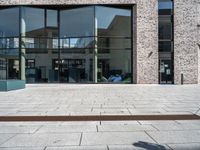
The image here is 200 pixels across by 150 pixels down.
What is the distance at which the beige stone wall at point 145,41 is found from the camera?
23.4m

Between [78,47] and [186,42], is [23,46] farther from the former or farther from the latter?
[186,42]

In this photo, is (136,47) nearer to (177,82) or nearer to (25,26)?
(177,82)

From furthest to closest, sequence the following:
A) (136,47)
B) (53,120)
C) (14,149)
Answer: (136,47), (53,120), (14,149)

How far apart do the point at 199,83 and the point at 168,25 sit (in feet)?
18.8

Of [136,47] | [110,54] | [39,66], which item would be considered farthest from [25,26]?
[136,47]

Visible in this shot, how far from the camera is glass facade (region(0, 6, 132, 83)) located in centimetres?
2388

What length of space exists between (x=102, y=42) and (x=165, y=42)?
18.1 ft

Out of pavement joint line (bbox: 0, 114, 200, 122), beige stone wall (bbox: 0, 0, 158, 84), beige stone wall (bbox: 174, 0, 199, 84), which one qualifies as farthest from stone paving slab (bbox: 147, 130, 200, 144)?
beige stone wall (bbox: 174, 0, 199, 84)

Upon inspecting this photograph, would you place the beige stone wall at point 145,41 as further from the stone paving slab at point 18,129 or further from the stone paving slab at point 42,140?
the stone paving slab at point 42,140

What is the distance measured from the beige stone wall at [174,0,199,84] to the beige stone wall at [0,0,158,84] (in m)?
1.87

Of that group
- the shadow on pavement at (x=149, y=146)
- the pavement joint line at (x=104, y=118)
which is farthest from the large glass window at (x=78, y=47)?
the shadow on pavement at (x=149, y=146)

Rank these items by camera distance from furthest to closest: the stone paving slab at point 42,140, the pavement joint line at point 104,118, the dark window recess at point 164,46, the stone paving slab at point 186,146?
the dark window recess at point 164,46, the pavement joint line at point 104,118, the stone paving slab at point 42,140, the stone paving slab at point 186,146

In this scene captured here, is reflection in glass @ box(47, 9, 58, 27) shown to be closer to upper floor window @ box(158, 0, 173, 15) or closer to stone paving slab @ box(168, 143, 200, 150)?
upper floor window @ box(158, 0, 173, 15)

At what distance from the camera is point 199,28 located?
937 inches
